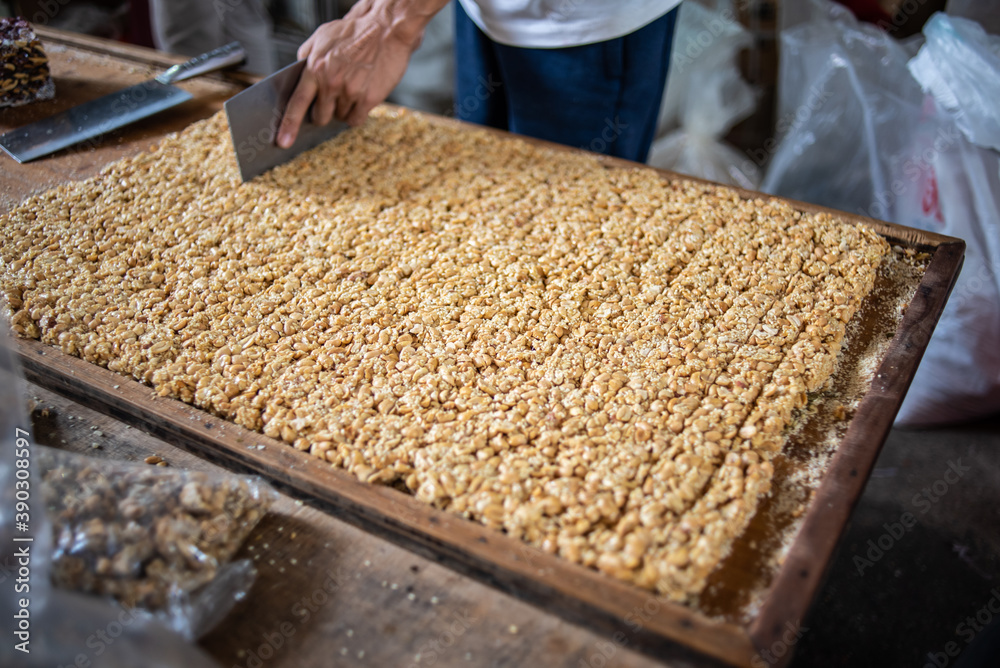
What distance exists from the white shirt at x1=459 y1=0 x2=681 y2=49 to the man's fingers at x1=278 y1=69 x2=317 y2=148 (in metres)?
0.47

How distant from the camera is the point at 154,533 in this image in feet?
2.42

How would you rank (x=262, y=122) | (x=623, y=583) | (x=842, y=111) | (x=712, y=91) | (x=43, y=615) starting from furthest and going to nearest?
(x=712, y=91) → (x=842, y=111) → (x=262, y=122) → (x=623, y=583) → (x=43, y=615)

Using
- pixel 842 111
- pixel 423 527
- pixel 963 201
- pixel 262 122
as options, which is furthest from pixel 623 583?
pixel 842 111

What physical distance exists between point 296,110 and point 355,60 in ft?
0.59

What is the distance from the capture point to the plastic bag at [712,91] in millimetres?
2680

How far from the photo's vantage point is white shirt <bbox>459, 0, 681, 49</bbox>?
1529mm

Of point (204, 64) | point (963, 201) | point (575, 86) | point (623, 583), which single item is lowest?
point (963, 201)

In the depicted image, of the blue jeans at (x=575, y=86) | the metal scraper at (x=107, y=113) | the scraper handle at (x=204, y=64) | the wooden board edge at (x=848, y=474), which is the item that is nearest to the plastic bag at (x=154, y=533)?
the wooden board edge at (x=848, y=474)

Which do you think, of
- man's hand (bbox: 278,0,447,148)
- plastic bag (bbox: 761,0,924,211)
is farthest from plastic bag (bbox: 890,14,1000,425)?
man's hand (bbox: 278,0,447,148)

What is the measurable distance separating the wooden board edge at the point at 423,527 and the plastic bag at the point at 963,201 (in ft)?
4.77

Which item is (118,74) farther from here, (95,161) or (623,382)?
(623,382)

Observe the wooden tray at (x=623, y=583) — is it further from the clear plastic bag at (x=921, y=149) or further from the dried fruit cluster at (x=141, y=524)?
the clear plastic bag at (x=921, y=149)

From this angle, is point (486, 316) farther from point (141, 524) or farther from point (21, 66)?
point (21, 66)

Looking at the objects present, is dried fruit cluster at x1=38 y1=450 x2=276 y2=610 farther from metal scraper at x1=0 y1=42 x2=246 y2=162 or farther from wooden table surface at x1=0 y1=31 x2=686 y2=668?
metal scraper at x1=0 y1=42 x2=246 y2=162
